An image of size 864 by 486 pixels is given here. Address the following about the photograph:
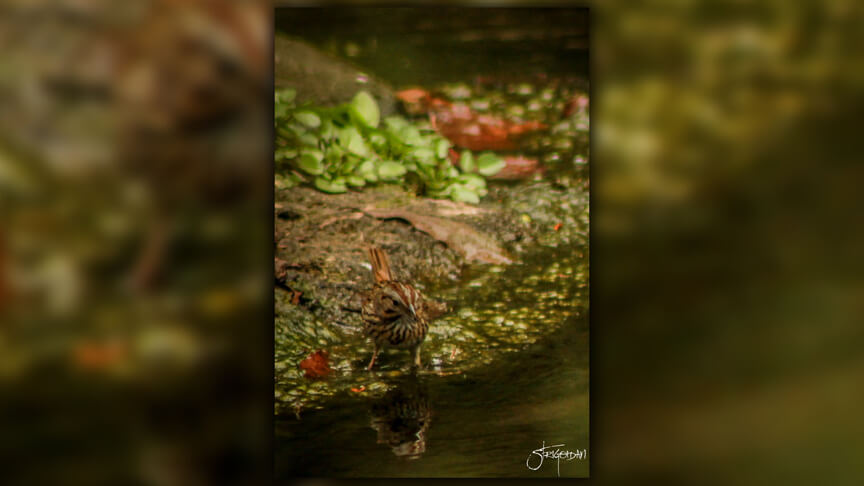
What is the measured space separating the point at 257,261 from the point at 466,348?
20.4 inches

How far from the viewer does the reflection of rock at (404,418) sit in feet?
4.36

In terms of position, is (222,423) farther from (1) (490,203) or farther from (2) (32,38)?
(2) (32,38)

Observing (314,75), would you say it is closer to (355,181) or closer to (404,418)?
(355,181)

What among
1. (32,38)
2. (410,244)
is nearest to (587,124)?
(410,244)

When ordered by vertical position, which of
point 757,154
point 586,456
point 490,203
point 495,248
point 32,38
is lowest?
point 586,456

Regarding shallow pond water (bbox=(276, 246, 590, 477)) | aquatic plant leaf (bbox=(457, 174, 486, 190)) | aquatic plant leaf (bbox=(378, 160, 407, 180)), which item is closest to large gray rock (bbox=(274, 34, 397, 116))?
aquatic plant leaf (bbox=(378, 160, 407, 180))

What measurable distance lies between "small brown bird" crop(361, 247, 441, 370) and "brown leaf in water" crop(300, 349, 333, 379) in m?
0.10

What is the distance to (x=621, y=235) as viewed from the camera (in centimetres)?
136

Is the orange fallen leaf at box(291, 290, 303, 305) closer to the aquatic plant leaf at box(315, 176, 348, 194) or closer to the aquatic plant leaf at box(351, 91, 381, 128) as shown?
the aquatic plant leaf at box(315, 176, 348, 194)

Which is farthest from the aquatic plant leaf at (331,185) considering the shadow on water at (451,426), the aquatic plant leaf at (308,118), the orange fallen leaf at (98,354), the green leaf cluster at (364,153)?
the orange fallen leaf at (98,354)

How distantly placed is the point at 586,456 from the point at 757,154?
2.62 feet

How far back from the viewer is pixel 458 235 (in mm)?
1366

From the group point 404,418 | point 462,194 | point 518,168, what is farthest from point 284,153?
point 404,418

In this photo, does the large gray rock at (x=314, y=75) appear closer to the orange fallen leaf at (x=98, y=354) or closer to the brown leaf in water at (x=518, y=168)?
the brown leaf in water at (x=518, y=168)
